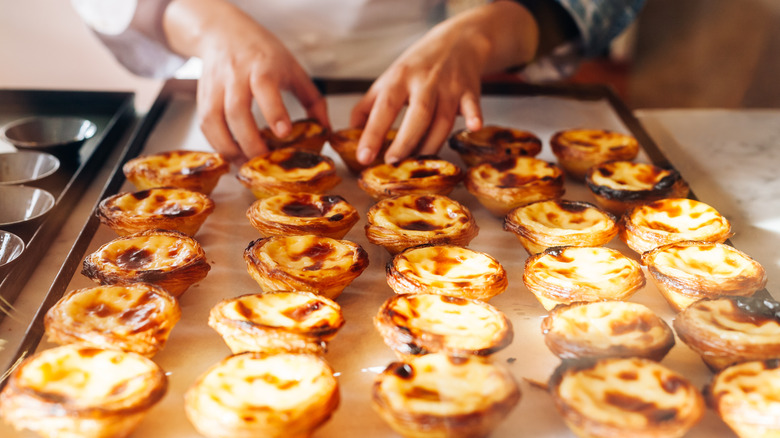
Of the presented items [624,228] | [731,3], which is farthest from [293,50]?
[731,3]

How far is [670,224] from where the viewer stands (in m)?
2.20

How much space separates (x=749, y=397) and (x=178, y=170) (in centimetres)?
198

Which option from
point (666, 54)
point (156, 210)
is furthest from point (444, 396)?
point (666, 54)

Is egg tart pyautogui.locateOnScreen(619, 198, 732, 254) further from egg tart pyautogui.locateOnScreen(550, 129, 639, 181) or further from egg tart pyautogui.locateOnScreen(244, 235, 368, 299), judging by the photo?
egg tart pyautogui.locateOnScreen(244, 235, 368, 299)

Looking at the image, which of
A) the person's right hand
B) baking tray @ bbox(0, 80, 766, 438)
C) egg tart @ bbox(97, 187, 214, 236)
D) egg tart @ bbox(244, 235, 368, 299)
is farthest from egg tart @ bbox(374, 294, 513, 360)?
the person's right hand

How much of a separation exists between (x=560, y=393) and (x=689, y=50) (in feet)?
18.4

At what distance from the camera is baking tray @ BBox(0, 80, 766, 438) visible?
150 centimetres

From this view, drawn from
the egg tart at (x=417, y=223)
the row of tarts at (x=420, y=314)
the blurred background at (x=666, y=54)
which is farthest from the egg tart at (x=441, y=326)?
the blurred background at (x=666, y=54)

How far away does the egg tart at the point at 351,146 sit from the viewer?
8.93 feet

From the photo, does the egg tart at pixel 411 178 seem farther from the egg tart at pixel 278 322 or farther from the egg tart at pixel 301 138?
the egg tart at pixel 278 322

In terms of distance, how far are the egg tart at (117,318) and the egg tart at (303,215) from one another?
1.61 ft

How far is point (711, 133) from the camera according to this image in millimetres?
3127

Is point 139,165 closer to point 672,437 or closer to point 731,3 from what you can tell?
point 672,437

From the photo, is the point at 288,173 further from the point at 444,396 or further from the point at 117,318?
the point at 444,396
